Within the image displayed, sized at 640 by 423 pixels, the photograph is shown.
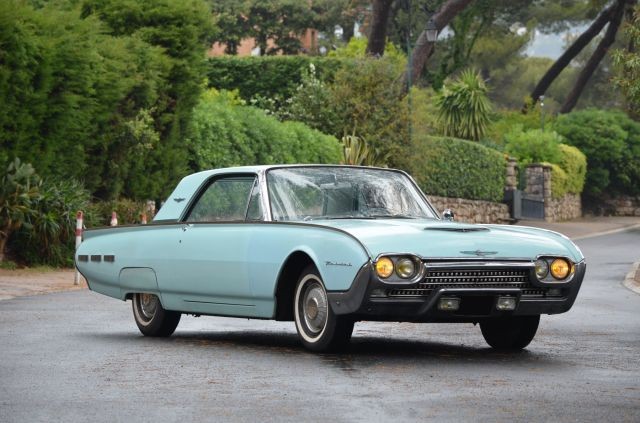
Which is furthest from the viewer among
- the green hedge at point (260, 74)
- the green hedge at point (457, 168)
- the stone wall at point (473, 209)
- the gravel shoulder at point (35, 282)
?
the green hedge at point (260, 74)

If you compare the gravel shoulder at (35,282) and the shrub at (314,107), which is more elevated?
the shrub at (314,107)

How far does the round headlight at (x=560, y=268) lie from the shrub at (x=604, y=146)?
59.1 m

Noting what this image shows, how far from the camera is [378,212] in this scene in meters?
12.7

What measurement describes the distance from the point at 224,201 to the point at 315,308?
188 cm

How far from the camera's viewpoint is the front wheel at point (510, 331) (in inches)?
484

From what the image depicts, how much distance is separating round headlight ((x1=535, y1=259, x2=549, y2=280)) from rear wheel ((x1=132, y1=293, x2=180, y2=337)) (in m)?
3.43

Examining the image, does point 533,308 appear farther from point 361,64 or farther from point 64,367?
point 361,64

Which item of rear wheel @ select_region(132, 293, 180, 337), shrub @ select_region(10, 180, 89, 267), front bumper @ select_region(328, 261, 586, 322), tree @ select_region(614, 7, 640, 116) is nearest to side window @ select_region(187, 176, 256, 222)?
rear wheel @ select_region(132, 293, 180, 337)

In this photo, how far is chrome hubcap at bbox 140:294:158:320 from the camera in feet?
44.8

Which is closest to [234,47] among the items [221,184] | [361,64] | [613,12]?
[613,12]

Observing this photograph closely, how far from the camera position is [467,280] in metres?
11.2

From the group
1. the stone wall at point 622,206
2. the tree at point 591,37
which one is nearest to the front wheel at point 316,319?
the stone wall at point 622,206

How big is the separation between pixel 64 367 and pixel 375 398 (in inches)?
109

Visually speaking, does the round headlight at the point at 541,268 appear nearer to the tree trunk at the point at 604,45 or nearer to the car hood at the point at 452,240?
the car hood at the point at 452,240
